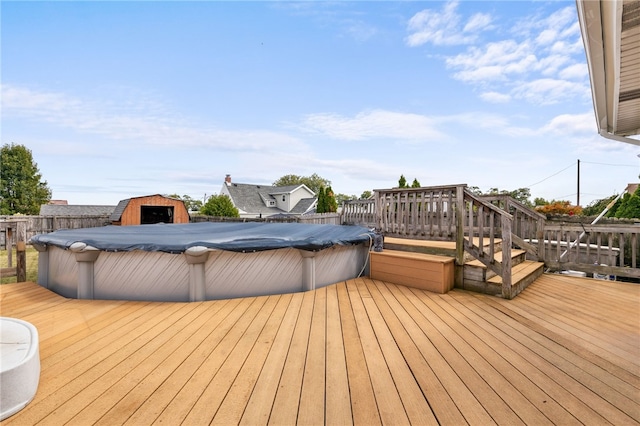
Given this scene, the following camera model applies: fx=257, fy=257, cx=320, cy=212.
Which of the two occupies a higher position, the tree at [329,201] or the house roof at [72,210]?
the tree at [329,201]

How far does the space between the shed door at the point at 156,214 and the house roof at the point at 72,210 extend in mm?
5932

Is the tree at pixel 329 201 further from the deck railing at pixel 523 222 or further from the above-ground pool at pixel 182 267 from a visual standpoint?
the above-ground pool at pixel 182 267

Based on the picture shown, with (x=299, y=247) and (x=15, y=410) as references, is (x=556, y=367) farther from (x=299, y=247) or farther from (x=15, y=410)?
(x=15, y=410)

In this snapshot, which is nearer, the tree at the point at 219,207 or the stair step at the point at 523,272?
the stair step at the point at 523,272

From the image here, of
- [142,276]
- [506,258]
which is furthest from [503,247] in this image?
[142,276]

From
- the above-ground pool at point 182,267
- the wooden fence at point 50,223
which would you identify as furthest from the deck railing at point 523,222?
the wooden fence at point 50,223

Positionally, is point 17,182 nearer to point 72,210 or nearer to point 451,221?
point 72,210

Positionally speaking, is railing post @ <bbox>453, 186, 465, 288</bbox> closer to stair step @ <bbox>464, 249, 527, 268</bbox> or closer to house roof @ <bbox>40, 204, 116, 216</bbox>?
stair step @ <bbox>464, 249, 527, 268</bbox>

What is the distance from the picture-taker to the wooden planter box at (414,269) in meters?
3.44

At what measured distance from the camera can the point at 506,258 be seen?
10.3 ft

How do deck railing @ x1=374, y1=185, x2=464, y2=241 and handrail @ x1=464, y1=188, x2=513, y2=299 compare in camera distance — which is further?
deck railing @ x1=374, y1=185, x2=464, y2=241

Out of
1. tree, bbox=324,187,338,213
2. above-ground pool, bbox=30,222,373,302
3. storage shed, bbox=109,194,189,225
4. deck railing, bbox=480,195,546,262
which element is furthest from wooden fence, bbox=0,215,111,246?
deck railing, bbox=480,195,546,262

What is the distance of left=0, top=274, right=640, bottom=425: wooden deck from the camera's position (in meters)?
1.31

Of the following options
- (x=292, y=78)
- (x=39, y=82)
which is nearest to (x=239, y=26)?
(x=292, y=78)
